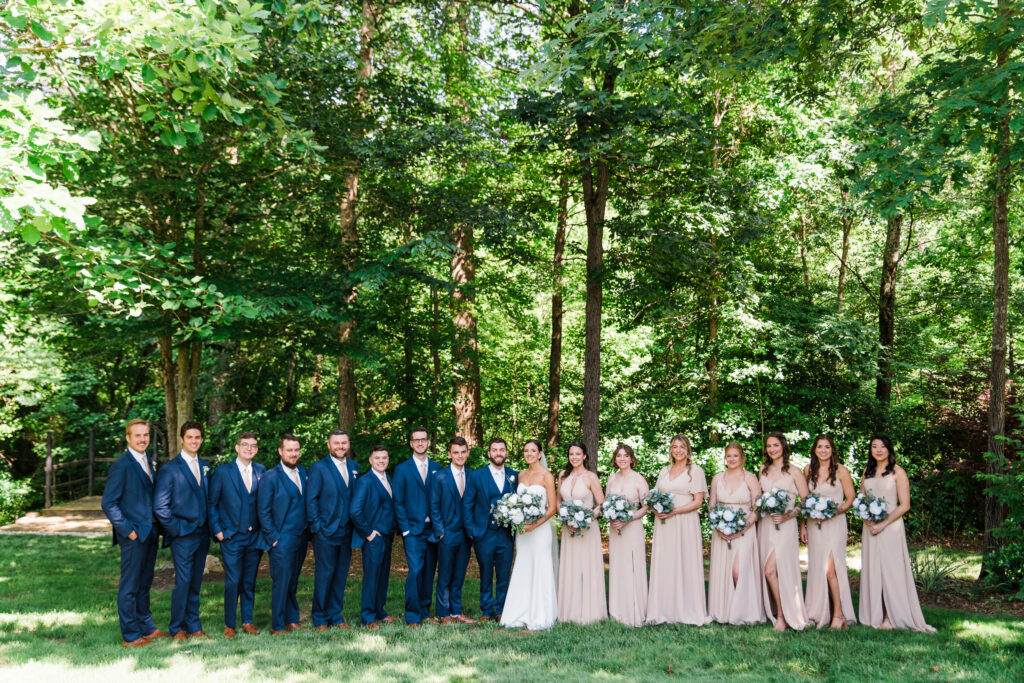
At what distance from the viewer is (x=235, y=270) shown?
8984 millimetres

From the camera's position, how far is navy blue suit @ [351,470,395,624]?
282 inches

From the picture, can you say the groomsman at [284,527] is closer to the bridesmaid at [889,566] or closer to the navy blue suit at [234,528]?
the navy blue suit at [234,528]

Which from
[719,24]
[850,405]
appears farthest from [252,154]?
[850,405]

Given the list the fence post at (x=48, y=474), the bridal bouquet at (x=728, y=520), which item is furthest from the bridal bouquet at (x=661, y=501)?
the fence post at (x=48, y=474)

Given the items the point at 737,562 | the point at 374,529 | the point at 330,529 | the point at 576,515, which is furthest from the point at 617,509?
the point at 330,529

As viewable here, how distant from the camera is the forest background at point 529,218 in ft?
21.5

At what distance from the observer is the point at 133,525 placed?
6355 mm

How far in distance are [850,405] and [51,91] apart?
48.4 ft

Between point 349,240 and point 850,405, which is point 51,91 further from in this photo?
point 850,405

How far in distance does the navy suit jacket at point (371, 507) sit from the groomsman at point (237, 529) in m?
0.95

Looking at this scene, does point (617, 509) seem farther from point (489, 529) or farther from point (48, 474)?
point (48, 474)

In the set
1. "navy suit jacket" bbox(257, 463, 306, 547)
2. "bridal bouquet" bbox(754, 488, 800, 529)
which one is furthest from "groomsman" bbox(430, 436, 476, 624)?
"bridal bouquet" bbox(754, 488, 800, 529)

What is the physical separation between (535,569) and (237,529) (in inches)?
119

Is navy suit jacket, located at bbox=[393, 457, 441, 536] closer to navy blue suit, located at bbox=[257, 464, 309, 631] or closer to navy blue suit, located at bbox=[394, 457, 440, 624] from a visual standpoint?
navy blue suit, located at bbox=[394, 457, 440, 624]
